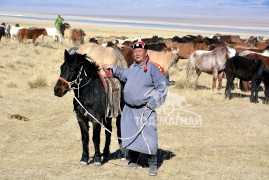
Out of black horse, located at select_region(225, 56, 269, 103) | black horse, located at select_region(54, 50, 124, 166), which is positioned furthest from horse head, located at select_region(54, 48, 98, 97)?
black horse, located at select_region(225, 56, 269, 103)

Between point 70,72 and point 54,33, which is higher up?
point 70,72

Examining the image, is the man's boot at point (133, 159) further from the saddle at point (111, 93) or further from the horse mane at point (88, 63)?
the horse mane at point (88, 63)

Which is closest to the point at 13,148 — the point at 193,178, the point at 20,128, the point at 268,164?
the point at 20,128

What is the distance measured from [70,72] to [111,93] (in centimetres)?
69

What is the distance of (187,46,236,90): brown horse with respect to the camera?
49.0 feet

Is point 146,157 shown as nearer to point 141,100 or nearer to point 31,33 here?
point 141,100

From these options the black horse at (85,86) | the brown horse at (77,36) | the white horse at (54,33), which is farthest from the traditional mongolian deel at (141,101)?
the white horse at (54,33)

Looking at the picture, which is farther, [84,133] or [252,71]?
[252,71]

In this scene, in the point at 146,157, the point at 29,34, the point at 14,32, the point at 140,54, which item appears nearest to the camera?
the point at 140,54

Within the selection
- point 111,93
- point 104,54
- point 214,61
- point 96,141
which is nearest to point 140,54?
point 111,93

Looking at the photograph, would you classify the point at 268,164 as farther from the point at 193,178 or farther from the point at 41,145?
the point at 41,145

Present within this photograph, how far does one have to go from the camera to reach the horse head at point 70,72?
6262mm

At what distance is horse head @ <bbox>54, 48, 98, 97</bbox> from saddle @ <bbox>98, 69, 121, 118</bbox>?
301mm

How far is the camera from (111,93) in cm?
662
